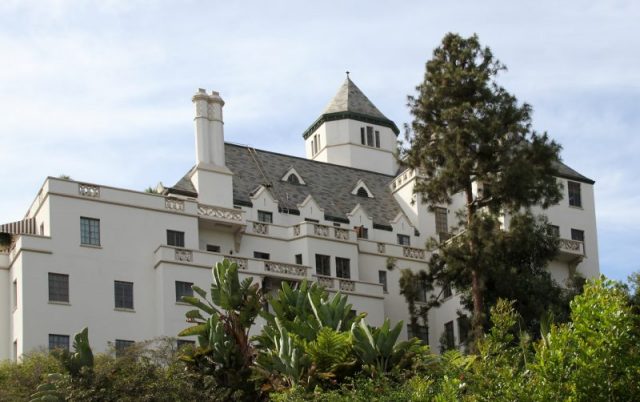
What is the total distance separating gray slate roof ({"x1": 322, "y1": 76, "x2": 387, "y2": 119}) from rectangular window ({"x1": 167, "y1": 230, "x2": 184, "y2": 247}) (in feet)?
89.4

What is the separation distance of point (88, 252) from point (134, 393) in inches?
628

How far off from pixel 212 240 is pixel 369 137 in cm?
2465

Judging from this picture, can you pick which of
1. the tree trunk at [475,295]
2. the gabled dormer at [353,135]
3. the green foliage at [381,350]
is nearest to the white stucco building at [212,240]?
the gabled dormer at [353,135]

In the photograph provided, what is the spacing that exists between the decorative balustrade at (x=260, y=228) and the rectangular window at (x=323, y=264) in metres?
2.95

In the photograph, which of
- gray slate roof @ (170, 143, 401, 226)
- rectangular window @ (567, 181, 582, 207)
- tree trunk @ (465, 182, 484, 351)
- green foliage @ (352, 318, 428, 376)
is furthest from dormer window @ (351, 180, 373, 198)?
green foliage @ (352, 318, 428, 376)

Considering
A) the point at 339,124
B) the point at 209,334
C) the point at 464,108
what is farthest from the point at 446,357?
the point at 339,124

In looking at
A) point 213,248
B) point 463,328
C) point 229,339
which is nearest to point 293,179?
point 213,248

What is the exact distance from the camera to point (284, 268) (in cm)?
6456

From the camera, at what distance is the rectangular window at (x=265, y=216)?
6919 centimetres

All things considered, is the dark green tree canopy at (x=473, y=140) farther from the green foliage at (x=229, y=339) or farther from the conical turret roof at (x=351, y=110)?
the conical turret roof at (x=351, y=110)

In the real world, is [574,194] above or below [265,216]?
above

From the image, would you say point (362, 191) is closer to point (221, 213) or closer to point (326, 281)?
point (326, 281)

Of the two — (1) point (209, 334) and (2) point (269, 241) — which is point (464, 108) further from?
(1) point (209, 334)

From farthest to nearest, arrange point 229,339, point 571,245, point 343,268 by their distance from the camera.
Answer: point 571,245, point 343,268, point 229,339
